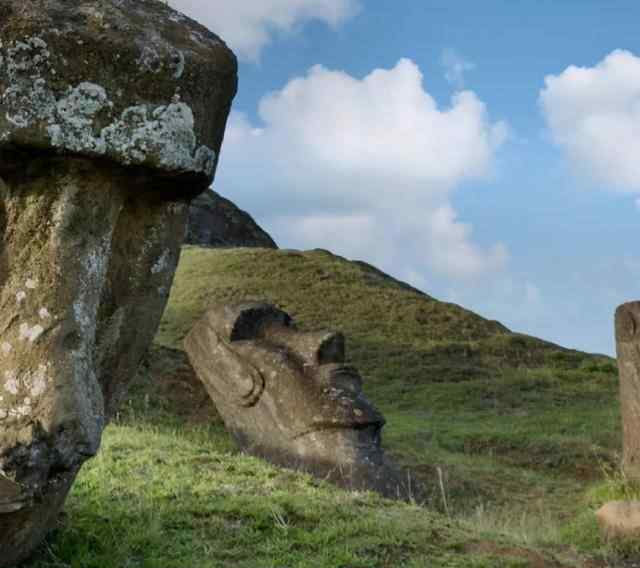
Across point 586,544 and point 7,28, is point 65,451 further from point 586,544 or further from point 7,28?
point 586,544

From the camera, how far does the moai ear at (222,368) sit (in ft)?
35.0

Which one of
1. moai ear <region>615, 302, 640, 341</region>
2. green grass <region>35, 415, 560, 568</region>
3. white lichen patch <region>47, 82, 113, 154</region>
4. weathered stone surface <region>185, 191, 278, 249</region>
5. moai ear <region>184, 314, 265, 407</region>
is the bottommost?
green grass <region>35, 415, 560, 568</region>

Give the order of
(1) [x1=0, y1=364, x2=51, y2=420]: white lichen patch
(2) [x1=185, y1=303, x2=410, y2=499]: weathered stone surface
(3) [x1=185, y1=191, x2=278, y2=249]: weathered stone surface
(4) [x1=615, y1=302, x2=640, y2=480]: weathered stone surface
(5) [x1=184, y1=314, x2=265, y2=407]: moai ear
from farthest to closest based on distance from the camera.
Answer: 1. (3) [x1=185, y1=191, x2=278, y2=249]: weathered stone surface
2. (4) [x1=615, y1=302, x2=640, y2=480]: weathered stone surface
3. (5) [x1=184, y1=314, x2=265, y2=407]: moai ear
4. (2) [x1=185, y1=303, x2=410, y2=499]: weathered stone surface
5. (1) [x1=0, y1=364, x2=51, y2=420]: white lichen patch

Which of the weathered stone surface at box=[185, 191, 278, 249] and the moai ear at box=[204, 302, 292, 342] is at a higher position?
the weathered stone surface at box=[185, 191, 278, 249]

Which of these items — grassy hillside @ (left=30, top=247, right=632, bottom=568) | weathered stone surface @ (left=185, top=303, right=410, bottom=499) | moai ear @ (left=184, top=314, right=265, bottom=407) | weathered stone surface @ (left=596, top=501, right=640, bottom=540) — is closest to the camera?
grassy hillside @ (left=30, top=247, right=632, bottom=568)

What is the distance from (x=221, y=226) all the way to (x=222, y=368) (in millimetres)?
18372

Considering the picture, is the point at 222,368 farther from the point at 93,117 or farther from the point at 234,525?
the point at 93,117

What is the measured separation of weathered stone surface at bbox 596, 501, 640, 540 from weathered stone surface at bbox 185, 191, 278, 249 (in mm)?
19746

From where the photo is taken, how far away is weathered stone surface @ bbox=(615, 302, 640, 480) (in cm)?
1108

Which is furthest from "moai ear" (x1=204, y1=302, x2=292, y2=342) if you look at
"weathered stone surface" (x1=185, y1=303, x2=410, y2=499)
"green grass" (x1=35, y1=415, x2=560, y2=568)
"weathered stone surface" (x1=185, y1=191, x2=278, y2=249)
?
"weathered stone surface" (x1=185, y1=191, x2=278, y2=249)

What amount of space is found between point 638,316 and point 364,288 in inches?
421

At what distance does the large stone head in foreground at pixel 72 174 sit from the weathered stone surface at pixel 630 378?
24.2 feet

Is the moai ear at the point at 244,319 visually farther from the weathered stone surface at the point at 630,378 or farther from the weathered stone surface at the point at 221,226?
the weathered stone surface at the point at 221,226

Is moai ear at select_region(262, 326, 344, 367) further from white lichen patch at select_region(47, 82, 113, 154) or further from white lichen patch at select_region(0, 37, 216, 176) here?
white lichen patch at select_region(47, 82, 113, 154)
